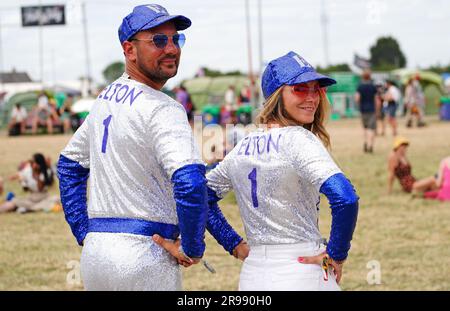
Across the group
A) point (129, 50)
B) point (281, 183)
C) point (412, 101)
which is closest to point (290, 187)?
point (281, 183)

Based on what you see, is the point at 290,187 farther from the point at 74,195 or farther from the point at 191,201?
the point at 74,195

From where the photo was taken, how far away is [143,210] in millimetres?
3982

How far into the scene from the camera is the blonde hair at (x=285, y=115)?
169 inches

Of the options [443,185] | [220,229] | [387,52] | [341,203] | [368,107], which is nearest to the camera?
[341,203]

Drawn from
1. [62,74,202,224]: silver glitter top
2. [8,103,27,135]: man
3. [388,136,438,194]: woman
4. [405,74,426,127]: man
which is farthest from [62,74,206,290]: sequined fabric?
[8,103,27,135]: man

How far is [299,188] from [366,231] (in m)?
7.38

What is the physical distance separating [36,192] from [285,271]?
36.0 feet

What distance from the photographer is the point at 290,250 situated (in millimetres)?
4141

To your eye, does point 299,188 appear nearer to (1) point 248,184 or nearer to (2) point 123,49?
(1) point 248,184

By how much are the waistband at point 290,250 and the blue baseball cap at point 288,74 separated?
29.1 inches
